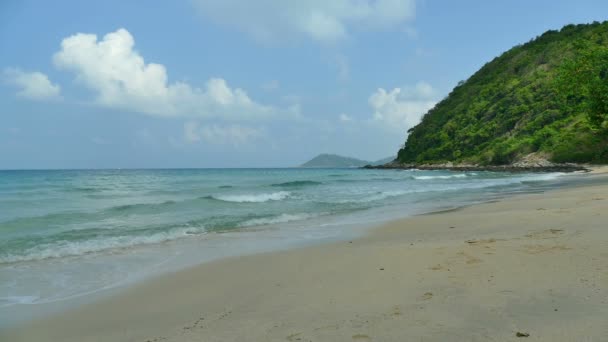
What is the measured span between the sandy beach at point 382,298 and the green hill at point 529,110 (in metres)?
43.7

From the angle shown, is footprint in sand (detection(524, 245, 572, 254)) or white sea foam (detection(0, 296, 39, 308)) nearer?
white sea foam (detection(0, 296, 39, 308))

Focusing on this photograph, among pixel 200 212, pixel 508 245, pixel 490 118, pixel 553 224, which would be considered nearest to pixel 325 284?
pixel 508 245

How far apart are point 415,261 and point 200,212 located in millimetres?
13446

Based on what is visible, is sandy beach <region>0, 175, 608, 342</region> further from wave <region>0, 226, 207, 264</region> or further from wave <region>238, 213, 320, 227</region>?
wave <region>238, 213, 320, 227</region>

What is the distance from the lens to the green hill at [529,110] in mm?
46344

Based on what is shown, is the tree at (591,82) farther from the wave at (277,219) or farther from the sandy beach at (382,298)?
the sandy beach at (382,298)

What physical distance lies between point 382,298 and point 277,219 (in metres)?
11.0

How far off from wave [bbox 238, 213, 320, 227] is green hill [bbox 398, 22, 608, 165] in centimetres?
3911

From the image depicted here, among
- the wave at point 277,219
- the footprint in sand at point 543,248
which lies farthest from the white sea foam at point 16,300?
the wave at point 277,219

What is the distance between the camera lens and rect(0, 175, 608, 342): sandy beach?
3.61m

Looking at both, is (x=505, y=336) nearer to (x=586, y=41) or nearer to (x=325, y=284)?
(x=325, y=284)

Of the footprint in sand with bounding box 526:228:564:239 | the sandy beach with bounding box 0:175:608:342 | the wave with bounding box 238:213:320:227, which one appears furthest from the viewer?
the wave with bounding box 238:213:320:227

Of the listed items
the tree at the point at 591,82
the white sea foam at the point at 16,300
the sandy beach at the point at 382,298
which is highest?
the tree at the point at 591,82

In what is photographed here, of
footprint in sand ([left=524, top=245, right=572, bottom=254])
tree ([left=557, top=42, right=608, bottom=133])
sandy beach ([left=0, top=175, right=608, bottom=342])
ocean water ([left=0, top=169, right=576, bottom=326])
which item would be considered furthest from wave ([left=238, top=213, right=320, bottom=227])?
tree ([left=557, top=42, right=608, bottom=133])
